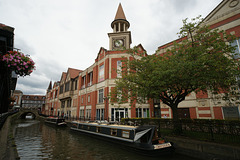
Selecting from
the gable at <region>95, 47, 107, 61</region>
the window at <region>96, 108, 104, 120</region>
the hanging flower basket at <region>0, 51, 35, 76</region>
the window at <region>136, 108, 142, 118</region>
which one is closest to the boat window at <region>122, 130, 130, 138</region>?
the hanging flower basket at <region>0, 51, 35, 76</region>

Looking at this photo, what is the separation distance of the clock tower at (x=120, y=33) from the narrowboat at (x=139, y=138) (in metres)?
19.0

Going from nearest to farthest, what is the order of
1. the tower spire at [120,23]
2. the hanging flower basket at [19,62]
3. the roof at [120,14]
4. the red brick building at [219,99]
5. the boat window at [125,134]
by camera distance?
the hanging flower basket at [19,62] → the boat window at [125,134] → the red brick building at [219,99] → the tower spire at [120,23] → the roof at [120,14]

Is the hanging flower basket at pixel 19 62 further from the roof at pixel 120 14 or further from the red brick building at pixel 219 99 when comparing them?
the roof at pixel 120 14

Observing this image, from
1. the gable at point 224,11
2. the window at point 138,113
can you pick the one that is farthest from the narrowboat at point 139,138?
the gable at point 224,11

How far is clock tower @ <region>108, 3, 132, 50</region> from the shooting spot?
28297 mm

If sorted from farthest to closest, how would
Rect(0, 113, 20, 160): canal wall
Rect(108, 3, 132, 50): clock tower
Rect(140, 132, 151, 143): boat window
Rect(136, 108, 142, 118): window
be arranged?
Rect(108, 3, 132, 50): clock tower, Rect(136, 108, 142, 118): window, Rect(140, 132, 151, 143): boat window, Rect(0, 113, 20, 160): canal wall

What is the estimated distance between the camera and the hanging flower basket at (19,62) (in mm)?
5996

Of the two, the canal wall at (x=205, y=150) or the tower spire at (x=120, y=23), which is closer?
the canal wall at (x=205, y=150)

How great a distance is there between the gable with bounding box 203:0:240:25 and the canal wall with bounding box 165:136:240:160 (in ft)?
50.1

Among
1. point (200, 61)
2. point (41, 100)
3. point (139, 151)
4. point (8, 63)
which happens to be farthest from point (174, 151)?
point (41, 100)

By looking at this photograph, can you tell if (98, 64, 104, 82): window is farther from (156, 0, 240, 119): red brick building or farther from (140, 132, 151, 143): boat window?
(140, 132, 151, 143): boat window

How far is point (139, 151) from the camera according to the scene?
9492mm

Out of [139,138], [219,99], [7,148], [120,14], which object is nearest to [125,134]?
[139,138]

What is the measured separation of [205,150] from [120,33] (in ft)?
85.0
